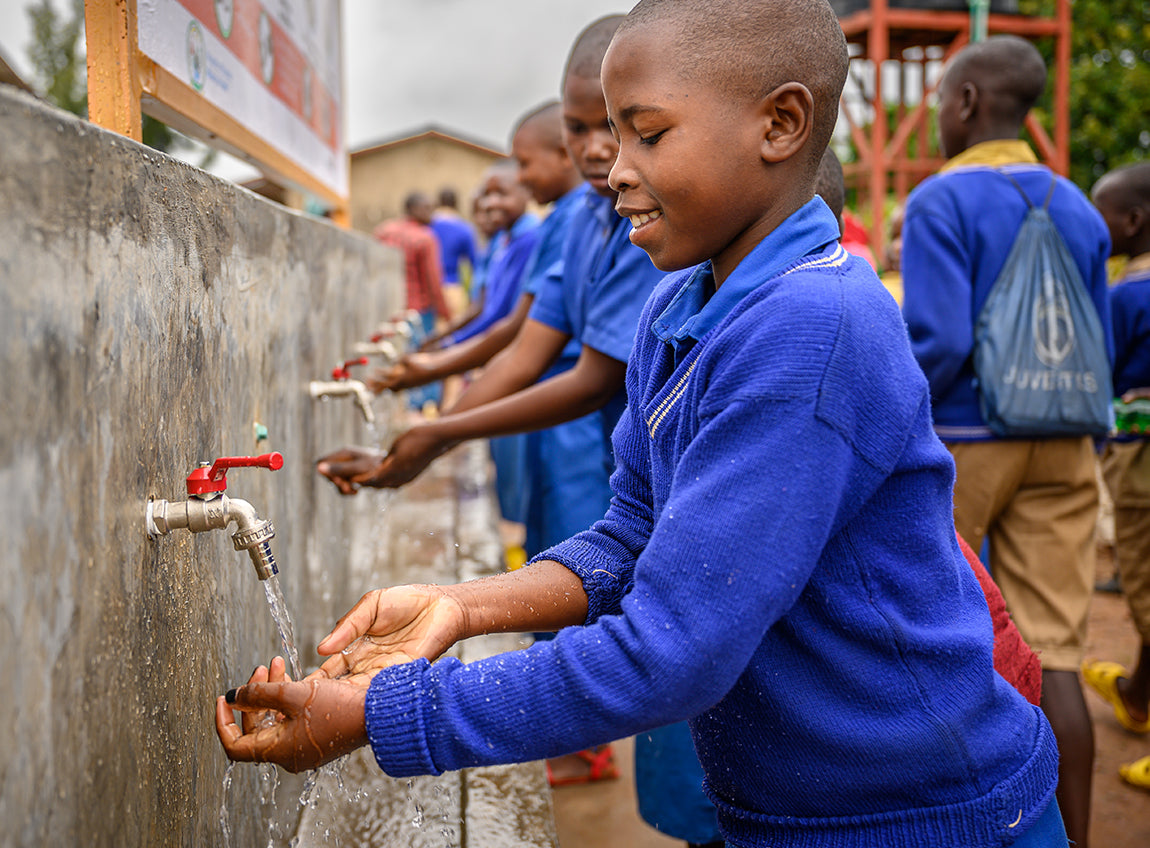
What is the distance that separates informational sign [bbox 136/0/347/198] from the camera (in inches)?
75.7

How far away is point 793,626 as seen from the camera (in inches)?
44.7

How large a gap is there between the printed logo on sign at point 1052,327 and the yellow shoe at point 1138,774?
1.50 m

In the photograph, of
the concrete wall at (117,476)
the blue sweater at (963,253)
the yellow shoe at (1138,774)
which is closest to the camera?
the concrete wall at (117,476)

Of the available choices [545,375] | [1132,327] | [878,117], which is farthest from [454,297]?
[1132,327]

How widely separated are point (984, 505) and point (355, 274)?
2.65 m

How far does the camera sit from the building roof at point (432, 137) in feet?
66.6

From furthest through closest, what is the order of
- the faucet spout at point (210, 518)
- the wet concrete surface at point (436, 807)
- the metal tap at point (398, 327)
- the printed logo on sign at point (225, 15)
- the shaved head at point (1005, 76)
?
the metal tap at point (398, 327) < the shaved head at point (1005, 76) < the printed logo on sign at point (225, 15) < the wet concrete surface at point (436, 807) < the faucet spout at point (210, 518)

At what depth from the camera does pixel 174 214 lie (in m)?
1.39

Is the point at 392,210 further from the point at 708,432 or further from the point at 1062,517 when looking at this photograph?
the point at 708,432

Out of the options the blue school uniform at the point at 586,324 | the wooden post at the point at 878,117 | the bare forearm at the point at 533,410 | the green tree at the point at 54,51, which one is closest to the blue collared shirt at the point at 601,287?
the blue school uniform at the point at 586,324

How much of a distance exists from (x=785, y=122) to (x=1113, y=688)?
3265 mm

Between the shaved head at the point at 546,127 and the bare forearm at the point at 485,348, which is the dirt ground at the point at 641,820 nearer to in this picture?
the bare forearm at the point at 485,348

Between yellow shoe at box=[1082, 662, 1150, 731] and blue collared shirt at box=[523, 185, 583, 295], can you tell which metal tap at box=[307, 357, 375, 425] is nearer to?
blue collared shirt at box=[523, 185, 583, 295]

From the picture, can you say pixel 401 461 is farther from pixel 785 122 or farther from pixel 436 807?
pixel 785 122
